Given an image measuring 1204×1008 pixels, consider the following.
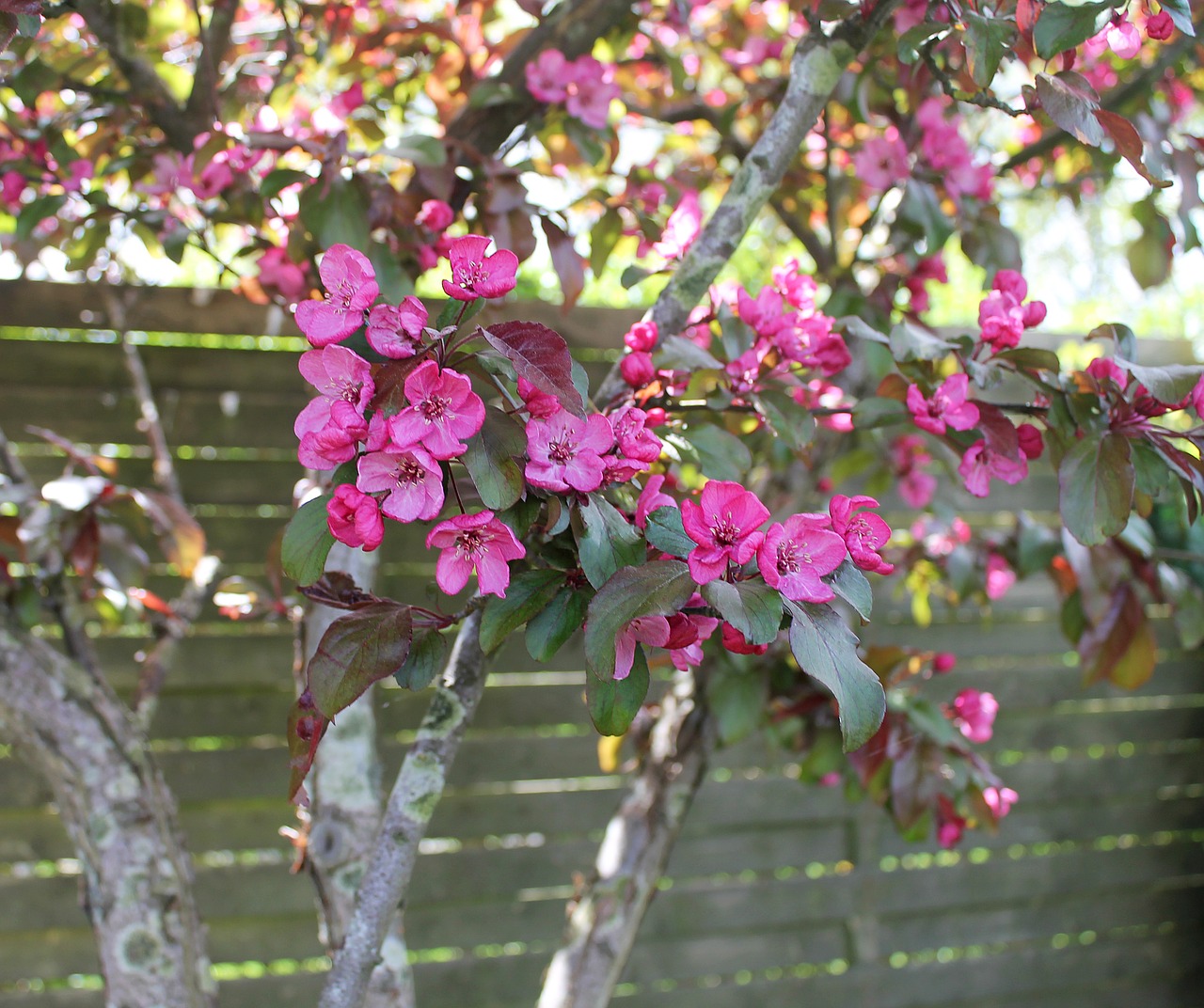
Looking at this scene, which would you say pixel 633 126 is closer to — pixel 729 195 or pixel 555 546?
pixel 729 195

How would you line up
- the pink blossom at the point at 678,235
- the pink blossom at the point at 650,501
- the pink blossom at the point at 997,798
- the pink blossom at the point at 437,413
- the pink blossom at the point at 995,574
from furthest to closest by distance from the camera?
the pink blossom at the point at 995,574, the pink blossom at the point at 997,798, the pink blossom at the point at 678,235, the pink blossom at the point at 650,501, the pink blossom at the point at 437,413

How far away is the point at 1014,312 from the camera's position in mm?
799

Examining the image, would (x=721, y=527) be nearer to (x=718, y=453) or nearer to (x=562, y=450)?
A: (x=562, y=450)

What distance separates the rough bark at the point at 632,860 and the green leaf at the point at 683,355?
23.5 inches

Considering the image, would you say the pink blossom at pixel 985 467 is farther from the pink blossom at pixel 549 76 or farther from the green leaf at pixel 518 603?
the pink blossom at pixel 549 76

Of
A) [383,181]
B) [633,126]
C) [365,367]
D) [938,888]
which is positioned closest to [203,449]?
[383,181]

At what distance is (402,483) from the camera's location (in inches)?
20.3

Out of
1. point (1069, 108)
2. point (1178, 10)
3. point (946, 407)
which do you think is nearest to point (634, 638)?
point (946, 407)

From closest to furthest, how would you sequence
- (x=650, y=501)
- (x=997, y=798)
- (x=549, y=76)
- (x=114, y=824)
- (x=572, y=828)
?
(x=650, y=501), (x=114, y=824), (x=549, y=76), (x=997, y=798), (x=572, y=828)

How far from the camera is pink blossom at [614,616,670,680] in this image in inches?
20.8

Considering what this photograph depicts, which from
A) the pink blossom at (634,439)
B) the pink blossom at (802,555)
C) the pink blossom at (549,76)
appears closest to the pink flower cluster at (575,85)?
the pink blossom at (549,76)

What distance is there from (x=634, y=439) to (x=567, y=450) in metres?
0.05

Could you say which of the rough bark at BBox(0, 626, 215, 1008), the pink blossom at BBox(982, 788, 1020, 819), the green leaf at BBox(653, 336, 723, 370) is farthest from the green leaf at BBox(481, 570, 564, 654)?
the pink blossom at BBox(982, 788, 1020, 819)

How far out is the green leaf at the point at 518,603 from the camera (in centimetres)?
58
